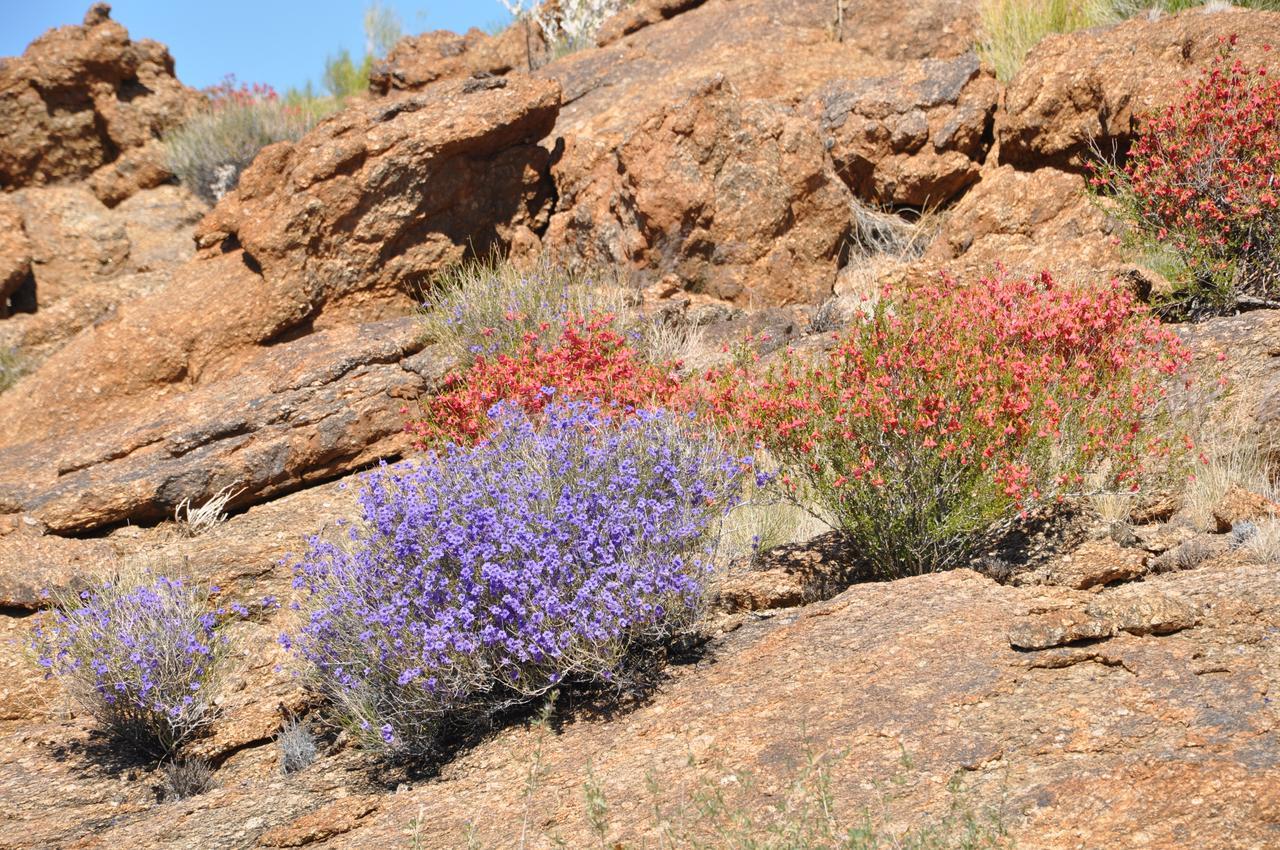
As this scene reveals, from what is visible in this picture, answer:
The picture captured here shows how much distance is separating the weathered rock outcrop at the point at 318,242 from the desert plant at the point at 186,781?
4494mm

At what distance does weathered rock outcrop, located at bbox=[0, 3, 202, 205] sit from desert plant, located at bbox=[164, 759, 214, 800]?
1086 centimetres

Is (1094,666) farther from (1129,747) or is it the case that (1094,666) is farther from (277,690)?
(277,690)

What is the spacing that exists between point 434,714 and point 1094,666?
2683mm

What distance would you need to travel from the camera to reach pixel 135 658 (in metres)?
5.79

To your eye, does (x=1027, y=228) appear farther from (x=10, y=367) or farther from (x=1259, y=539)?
(x=10, y=367)

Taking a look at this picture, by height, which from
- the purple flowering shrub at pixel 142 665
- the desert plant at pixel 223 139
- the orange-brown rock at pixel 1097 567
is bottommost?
the orange-brown rock at pixel 1097 567

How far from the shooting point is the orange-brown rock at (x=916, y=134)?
36.2 ft

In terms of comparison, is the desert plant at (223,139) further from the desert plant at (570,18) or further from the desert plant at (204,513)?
the desert plant at (204,513)

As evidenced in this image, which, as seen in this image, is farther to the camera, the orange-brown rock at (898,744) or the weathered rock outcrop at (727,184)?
the weathered rock outcrop at (727,184)

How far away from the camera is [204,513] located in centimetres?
801

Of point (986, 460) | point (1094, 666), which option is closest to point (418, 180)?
point (986, 460)

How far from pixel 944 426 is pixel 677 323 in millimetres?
4335

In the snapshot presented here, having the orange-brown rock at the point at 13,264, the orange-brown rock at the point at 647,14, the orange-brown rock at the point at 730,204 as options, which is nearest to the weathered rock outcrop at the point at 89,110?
the orange-brown rock at the point at 13,264

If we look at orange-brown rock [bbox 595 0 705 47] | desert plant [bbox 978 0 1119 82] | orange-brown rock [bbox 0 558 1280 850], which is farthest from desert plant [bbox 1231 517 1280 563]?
orange-brown rock [bbox 595 0 705 47]
